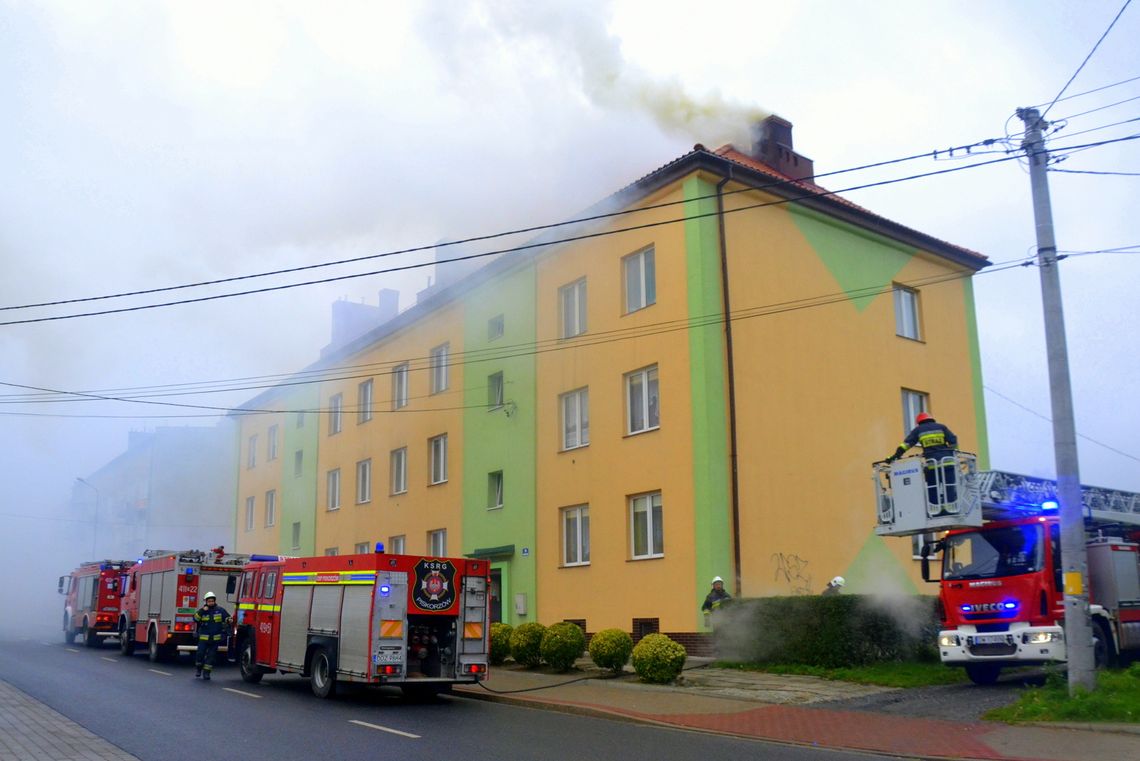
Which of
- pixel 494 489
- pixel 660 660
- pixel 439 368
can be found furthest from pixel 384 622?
pixel 439 368

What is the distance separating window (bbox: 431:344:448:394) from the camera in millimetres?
29531

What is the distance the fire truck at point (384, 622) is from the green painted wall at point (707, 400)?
4955 millimetres

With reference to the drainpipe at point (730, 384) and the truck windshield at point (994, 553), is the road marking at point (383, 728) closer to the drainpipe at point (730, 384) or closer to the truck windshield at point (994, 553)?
the truck windshield at point (994, 553)

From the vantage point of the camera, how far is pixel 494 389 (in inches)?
1067

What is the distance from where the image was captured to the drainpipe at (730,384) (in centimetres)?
1945

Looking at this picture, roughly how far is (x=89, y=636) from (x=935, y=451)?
2442cm

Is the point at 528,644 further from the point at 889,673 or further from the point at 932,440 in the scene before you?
the point at 932,440

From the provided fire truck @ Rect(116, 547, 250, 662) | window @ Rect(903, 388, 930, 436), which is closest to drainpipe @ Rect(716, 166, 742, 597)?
window @ Rect(903, 388, 930, 436)

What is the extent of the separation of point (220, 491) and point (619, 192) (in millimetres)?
36737

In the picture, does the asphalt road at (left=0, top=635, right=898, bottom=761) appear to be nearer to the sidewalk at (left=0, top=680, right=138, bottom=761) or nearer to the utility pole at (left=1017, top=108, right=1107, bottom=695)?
the sidewalk at (left=0, top=680, right=138, bottom=761)

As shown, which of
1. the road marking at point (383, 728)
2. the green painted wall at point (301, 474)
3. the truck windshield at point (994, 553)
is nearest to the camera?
the road marking at point (383, 728)

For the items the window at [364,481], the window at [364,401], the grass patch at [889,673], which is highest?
the window at [364,401]

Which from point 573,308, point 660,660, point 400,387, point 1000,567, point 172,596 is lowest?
point 660,660

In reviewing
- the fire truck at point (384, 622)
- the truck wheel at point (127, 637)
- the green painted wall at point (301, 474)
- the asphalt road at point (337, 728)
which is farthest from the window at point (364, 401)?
the fire truck at point (384, 622)
